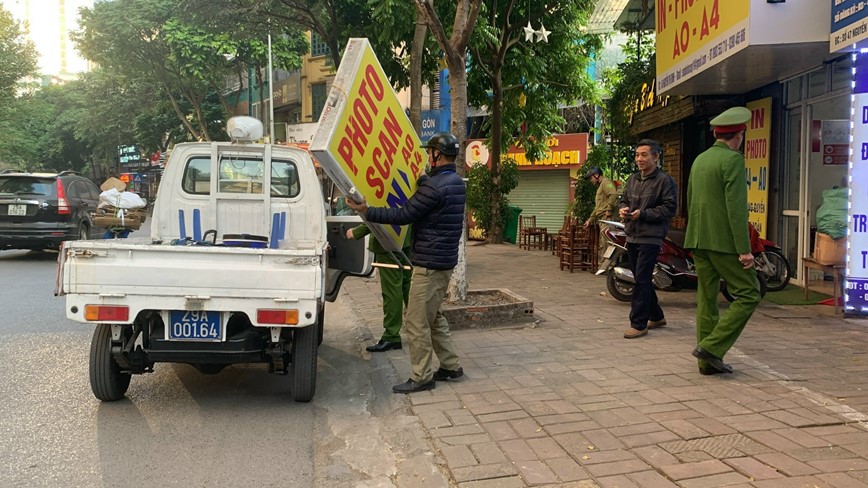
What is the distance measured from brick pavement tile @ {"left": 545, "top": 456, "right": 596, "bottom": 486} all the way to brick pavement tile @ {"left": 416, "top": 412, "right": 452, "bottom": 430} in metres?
0.82

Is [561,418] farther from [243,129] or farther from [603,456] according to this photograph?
[243,129]

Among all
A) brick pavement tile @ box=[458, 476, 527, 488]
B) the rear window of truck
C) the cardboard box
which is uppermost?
the rear window of truck

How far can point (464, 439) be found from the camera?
383cm

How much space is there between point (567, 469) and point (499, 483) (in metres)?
0.37

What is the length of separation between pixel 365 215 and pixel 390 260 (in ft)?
5.28

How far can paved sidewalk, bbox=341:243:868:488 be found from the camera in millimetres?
3318

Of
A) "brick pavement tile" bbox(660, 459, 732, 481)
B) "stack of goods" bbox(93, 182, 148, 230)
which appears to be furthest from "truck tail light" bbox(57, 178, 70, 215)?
"brick pavement tile" bbox(660, 459, 732, 481)

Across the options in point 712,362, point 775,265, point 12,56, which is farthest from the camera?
point 12,56

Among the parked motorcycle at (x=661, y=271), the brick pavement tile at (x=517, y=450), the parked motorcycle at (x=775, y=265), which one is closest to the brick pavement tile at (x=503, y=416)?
the brick pavement tile at (x=517, y=450)

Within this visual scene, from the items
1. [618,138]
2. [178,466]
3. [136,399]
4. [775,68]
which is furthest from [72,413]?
[618,138]

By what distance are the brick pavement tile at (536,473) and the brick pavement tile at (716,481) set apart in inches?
23.9

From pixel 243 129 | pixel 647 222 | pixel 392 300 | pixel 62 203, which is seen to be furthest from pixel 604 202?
pixel 62 203

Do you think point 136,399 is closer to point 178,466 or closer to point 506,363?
point 178,466

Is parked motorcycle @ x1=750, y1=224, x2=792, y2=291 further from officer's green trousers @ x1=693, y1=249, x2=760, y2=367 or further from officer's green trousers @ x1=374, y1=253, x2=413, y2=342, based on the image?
officer's green trousers @ x1=374, y1=253, x2=413, y2=342
